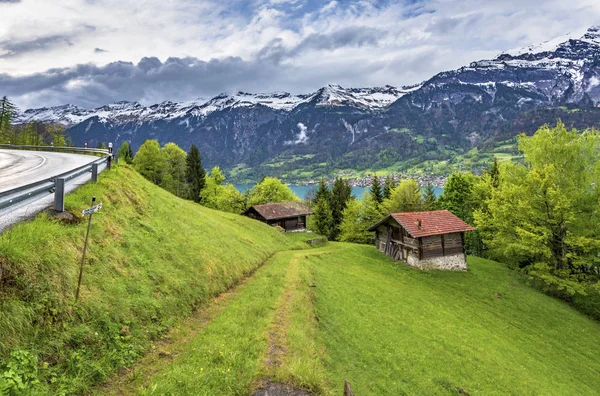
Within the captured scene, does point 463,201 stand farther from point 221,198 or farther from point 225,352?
point 225,352

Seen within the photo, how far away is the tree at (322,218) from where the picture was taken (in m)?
77.9

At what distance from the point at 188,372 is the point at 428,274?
107 feet

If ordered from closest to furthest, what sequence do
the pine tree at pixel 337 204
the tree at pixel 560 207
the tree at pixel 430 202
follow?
the tree at pixel 560 207 → the tree at pixel 430 202 → the pine tree at pixel 337 204

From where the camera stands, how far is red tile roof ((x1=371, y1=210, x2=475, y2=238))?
1515 inches

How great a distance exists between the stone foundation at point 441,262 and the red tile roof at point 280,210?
2973 cm

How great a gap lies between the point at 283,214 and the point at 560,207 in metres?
44.3

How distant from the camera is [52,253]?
999 cm

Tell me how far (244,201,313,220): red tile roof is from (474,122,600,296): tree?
3795cm

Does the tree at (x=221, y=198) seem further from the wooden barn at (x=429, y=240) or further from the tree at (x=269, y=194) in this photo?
the wooden barn at (x=429, y=240)

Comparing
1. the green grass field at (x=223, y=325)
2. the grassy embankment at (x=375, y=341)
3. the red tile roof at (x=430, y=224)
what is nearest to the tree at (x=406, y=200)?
the red tile roof at (x=430, y=224)

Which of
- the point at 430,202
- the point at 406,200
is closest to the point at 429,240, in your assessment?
the point at 406,200

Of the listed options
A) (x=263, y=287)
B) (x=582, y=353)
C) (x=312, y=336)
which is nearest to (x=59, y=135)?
(x=263, y=287)

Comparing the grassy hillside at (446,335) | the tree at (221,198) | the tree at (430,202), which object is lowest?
the grassy hillside at (446,335)

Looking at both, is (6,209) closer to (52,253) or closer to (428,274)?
(52,253)
